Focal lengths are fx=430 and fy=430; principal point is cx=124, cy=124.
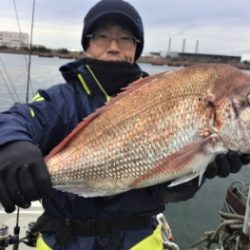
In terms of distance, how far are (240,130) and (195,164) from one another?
268mm

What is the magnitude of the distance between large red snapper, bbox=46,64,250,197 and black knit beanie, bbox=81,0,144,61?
1.80 ft

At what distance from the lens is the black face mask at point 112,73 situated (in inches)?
91.4

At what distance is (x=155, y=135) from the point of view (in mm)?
1962

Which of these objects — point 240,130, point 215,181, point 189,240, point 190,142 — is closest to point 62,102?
point 190,142

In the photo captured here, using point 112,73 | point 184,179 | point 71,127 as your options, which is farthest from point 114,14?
point 184,179

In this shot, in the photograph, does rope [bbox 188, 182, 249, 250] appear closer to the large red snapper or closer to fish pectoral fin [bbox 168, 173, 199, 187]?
fish pectoral fin [bbox 168, 173, 199, 187]

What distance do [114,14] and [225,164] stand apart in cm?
103

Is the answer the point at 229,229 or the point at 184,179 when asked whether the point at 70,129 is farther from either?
the point at 229,229

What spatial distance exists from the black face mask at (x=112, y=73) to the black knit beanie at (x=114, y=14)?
24 cm

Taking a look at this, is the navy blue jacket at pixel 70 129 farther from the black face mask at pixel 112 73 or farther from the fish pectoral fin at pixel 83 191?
the fish pectoral fin at pixel 83 191

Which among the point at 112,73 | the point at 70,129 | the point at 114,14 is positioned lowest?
the point at 70,129

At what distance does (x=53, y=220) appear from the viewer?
2248mm

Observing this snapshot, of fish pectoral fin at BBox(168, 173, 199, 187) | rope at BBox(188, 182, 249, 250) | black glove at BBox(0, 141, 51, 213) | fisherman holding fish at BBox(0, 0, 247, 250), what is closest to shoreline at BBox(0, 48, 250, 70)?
fisherman holding fish at BBox(0, 0, 247, 250)

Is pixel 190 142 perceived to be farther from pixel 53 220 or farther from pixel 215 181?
pixel 215 181
